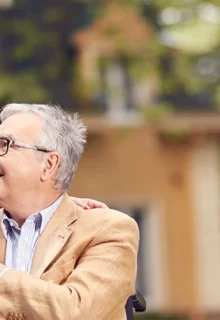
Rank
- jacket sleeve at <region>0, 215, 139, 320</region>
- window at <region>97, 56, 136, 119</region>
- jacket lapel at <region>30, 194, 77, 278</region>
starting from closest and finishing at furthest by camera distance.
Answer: jacket sleeve at <region>0, 215, 139, 320</region> → jacket lapel at <region>30, 194, 77, 278</region> → window at <region>97, 56, 136, 119</region>

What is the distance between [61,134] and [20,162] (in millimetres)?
170

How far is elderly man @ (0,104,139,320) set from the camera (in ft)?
10.2

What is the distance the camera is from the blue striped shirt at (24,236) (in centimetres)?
330

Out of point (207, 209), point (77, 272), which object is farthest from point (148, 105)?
point (77, 272)

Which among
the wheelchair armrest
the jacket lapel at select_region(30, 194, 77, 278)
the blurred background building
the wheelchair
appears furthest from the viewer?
the blurred background building

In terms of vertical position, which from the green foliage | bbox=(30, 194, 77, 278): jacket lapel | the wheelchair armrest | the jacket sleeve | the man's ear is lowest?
the wheelchair armrest

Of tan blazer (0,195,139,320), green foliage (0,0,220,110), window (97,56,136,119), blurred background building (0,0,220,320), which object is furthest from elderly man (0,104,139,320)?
window (97,56,136,119)

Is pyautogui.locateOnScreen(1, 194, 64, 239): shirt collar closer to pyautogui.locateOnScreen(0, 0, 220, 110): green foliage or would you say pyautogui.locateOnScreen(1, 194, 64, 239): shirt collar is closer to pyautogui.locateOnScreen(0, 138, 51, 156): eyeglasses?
pyautogui.locateOnScreen(0, 138, 51, 156): eyeglasses

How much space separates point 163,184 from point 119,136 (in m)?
2.23

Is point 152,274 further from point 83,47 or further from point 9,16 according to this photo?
point 9,16

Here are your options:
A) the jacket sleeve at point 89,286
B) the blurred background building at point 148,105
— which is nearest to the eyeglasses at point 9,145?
the jacket sleeve at point 89,286

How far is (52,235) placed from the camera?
130 inches

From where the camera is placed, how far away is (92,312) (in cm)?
314

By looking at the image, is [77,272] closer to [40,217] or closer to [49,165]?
[40,217]
